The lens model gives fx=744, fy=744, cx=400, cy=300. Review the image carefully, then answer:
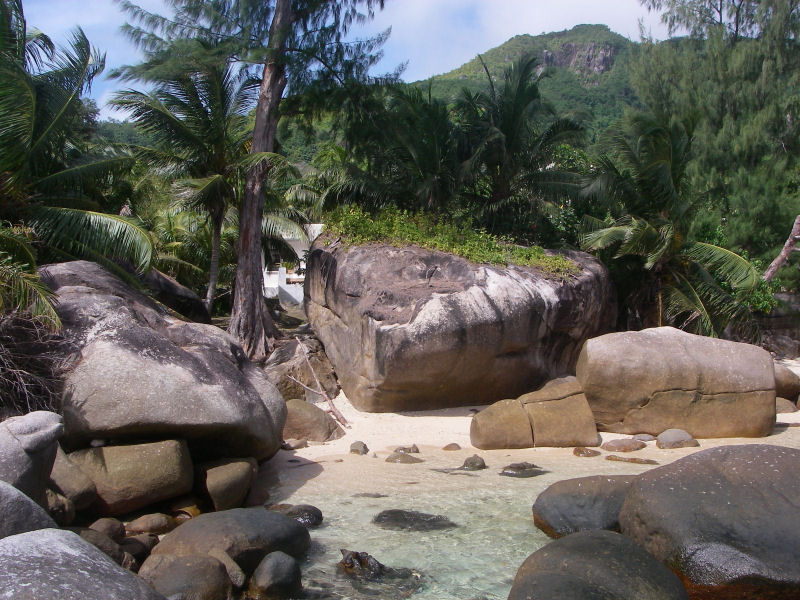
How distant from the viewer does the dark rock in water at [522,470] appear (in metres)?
9.84

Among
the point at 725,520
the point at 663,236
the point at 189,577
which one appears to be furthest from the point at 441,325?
the point at 189,577

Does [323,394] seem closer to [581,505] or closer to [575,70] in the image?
[581,505]

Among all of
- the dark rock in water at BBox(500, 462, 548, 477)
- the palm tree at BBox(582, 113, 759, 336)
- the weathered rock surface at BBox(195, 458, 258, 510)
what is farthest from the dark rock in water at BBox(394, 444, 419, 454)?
the palm tree at BBox(582, 113, 759, 336)

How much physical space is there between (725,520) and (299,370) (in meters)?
9.28

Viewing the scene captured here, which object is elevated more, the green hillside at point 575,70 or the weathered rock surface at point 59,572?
the green hillside at point 575,70

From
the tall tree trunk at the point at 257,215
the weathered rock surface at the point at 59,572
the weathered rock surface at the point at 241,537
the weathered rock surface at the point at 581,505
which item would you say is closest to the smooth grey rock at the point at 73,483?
the weathered rock surface at the point at 241,537

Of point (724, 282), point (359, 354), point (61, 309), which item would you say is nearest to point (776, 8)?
point (724, 282)

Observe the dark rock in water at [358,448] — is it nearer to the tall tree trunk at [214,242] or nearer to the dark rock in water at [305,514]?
the dark rock in water at [305,514]

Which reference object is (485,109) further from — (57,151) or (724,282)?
(57,151)

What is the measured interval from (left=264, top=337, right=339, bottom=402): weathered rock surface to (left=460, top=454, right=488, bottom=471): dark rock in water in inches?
157

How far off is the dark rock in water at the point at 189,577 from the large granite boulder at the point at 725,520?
11.8ft

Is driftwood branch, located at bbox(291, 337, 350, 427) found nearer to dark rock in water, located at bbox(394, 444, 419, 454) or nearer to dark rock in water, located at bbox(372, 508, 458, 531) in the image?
dark rock in water, located at bbox(394, 444, 419, 454)

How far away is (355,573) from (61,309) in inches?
203

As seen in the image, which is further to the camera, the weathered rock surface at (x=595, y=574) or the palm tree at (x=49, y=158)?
the palm tree at (x=49, y=158)
